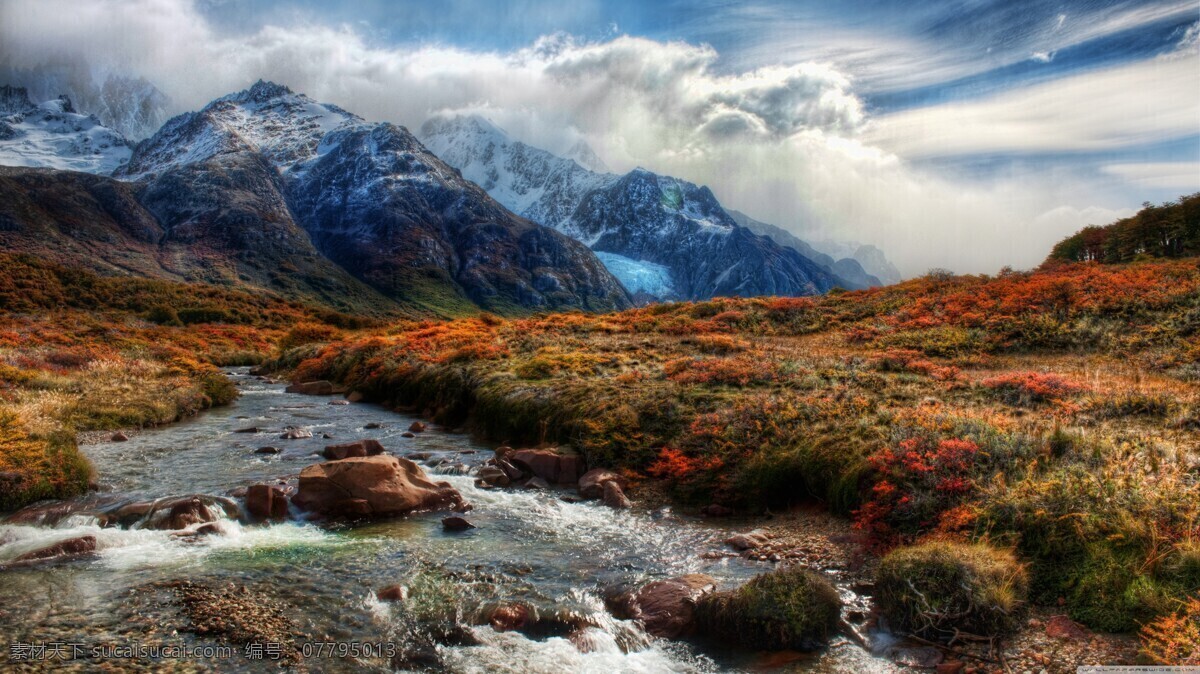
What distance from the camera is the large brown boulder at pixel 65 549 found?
439 inches

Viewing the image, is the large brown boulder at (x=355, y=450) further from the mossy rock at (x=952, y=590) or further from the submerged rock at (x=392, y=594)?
the mossy rock at (x=952, y=590)

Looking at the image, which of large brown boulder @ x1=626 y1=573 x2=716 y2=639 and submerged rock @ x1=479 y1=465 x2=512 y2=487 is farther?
submerged rock @ x1=479 y1=465 x2=512 y2=487

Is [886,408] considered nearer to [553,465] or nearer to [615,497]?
[615,497]

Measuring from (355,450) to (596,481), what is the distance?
7.53m

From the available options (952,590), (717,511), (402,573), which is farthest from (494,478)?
(952,590)

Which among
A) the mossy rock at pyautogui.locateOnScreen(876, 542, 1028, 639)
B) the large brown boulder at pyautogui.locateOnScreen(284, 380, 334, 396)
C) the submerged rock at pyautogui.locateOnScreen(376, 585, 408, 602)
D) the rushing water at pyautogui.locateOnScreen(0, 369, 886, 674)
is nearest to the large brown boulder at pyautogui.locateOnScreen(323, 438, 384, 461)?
the rushing water at pyautogui.locateOnScreen(0, 369, 886, 674)

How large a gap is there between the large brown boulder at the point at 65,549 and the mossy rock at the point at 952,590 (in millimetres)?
14379

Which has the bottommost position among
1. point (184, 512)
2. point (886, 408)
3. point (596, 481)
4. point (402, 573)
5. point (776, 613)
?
point (402, 573)

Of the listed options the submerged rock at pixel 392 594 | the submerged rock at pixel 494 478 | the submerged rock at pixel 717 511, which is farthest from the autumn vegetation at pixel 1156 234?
the submerged rock at pixel 392 594

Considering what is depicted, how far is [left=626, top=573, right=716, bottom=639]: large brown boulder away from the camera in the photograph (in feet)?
30.7

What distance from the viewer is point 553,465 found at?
17.5m

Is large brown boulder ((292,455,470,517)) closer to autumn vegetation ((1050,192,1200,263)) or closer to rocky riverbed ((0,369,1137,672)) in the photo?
rocky riverbed ((0,369,1137,672))

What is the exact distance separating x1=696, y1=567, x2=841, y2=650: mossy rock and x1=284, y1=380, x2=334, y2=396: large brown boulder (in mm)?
33236

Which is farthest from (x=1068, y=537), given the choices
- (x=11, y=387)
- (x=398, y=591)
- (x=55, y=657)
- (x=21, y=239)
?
(x=21, y=239)
